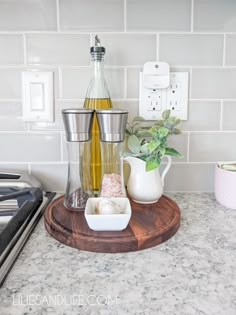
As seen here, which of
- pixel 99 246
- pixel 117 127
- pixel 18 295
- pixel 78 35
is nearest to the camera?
pixel 18 295

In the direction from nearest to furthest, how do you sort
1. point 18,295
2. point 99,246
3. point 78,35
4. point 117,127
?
point 18,295 → point 99,246 → point 117,127 → point 78,35

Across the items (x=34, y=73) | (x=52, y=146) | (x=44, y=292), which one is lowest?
(x=44, y=292)

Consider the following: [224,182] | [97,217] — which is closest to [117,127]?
[97,217]

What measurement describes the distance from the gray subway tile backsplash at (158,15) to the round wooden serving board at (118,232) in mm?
478

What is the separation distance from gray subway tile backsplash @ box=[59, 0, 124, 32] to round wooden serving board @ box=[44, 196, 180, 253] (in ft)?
1.57

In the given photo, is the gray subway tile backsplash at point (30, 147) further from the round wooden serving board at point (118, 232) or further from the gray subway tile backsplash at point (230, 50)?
the gray subway tile backsplash at point (230, 50)

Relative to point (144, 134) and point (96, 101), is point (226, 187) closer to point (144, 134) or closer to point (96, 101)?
point (144, 134)

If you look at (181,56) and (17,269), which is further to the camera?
(181,56)

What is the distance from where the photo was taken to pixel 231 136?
2.80ft

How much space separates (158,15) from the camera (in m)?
0.79

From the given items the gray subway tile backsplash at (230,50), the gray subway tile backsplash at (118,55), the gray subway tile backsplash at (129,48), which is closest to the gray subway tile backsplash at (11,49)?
the gray subway tile backsplash at (118,55)

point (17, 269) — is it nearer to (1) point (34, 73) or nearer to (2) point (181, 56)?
(1) point (34, 73)

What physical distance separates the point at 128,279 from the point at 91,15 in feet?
2.17

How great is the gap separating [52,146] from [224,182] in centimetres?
48
